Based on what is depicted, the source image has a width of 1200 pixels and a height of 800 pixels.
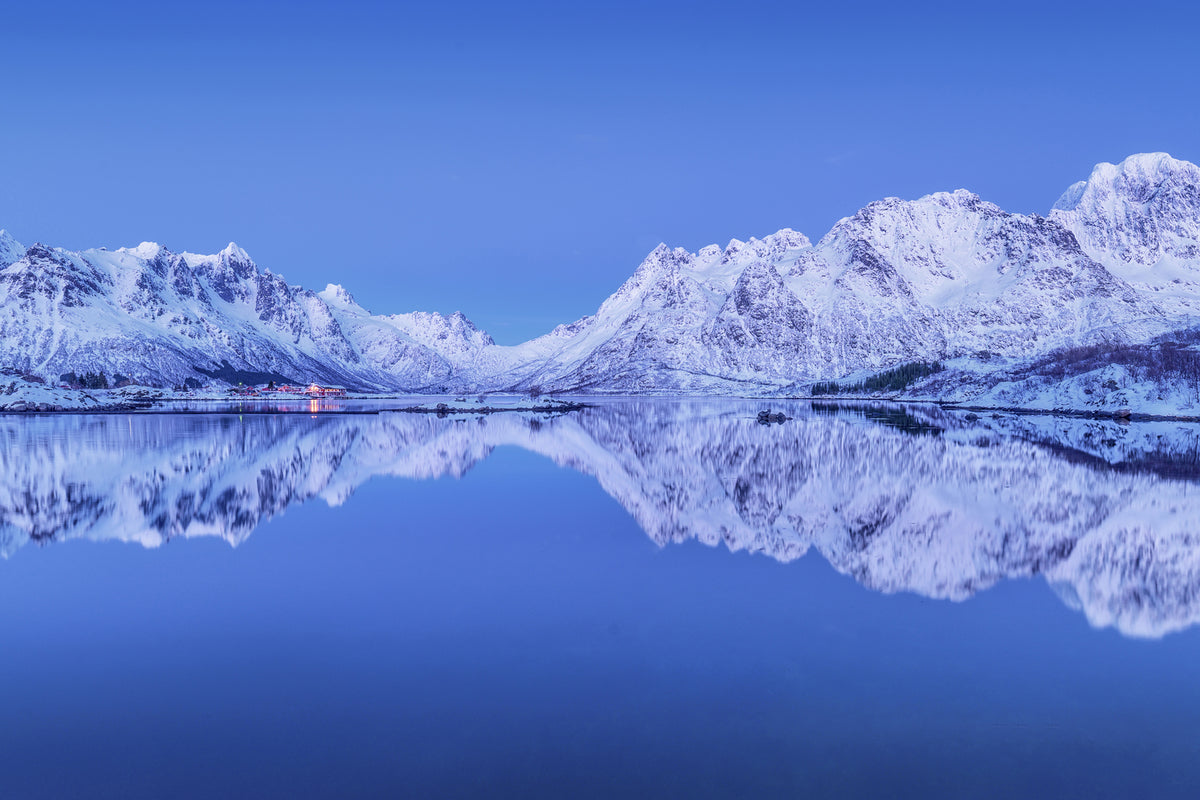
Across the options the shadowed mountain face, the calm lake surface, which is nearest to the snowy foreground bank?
the shadowed mountain face

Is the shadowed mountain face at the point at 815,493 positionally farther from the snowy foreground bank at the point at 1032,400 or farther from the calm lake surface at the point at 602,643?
the snowy foreground bank at the point at 1032,400

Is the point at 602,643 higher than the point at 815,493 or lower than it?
lower

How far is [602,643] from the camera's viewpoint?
1698 centimetres

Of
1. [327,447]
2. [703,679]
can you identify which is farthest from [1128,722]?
[327,447]

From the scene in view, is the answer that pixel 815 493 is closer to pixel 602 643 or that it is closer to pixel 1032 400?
pixel 602 643

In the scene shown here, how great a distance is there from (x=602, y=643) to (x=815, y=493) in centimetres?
2393

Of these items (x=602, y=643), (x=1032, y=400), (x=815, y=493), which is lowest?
(x=602, y=643)

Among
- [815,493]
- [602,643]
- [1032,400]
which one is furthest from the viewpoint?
[1032,400]

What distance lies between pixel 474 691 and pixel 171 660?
6.47 m

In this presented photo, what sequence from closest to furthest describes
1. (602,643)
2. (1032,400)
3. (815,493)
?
1. (602,643)
2. (815,493)
3. (1032,400)

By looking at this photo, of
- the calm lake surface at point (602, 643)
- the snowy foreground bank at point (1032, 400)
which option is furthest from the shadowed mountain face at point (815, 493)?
the snowy foreground bank at point (1032, 400)

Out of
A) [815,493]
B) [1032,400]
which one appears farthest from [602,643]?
[1032,400]

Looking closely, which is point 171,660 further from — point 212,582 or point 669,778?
point 669,778

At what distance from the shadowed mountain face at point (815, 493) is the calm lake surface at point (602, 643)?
30 centimetres
